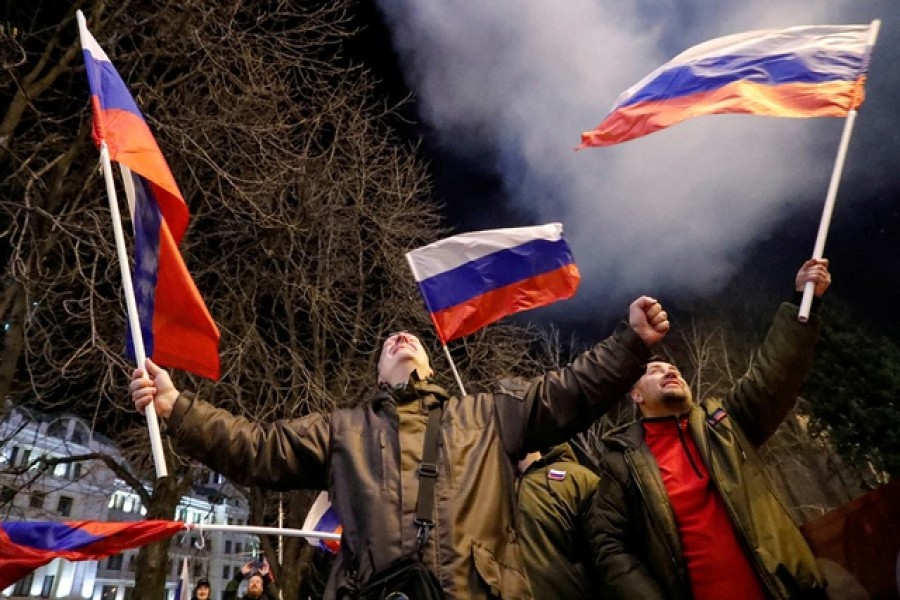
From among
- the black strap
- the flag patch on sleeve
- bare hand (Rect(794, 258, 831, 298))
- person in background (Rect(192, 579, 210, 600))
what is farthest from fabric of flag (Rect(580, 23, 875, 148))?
person in background (Rect(192, 579, 210, 600))

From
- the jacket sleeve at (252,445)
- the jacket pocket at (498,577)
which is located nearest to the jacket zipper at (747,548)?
the jacket pocket at (498,577)

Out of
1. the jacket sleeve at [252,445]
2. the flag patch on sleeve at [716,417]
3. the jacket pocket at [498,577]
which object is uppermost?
the flag patch on sleeve at [716,417]

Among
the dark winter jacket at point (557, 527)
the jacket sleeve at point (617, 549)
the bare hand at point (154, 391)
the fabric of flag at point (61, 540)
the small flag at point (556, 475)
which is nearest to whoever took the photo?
the bare hand at point (154, 391)

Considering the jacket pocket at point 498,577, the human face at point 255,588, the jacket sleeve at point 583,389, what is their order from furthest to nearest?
the human face at point 255,588 → the jacket sleeve at point 583,389 → the jacket pocket at point 498,577

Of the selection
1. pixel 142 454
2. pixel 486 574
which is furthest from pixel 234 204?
pixel 486 574

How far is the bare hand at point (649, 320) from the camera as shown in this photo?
2268 millimetres

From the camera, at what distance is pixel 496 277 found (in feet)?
19.7

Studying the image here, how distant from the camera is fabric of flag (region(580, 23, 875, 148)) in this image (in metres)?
3.73

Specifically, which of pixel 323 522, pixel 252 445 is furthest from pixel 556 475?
pixel 323 522

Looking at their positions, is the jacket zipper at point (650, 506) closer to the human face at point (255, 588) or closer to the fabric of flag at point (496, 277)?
the fabric of flag at point (496, 277)

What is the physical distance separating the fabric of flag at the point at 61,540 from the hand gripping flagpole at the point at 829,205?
5.87 m

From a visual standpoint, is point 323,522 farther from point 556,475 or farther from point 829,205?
point 829,205

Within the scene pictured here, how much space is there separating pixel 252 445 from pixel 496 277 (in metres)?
3.88

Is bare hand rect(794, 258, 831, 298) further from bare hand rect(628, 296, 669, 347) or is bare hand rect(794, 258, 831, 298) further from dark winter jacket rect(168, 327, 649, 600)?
dark winter jacket rect(168, 327, 649, 600)
